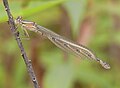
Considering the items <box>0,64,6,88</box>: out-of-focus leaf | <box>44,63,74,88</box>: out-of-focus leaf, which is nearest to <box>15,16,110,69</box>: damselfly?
<box>44,63,74,88</box>: out-of-focus leaf

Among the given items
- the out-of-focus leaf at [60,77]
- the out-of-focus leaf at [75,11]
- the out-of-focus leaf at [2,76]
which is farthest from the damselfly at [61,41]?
the out-of-focus leaf at [2,76]

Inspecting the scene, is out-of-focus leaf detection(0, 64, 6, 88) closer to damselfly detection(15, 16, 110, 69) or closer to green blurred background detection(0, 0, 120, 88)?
green blurred background detection(0, 0, 120, 88)

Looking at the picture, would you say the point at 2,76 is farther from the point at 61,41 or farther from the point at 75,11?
the point at 61,41

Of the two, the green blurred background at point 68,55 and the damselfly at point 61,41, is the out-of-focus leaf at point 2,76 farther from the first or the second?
the damselfly at point 61,41

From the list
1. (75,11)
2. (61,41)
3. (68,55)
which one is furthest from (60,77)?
(61,41)

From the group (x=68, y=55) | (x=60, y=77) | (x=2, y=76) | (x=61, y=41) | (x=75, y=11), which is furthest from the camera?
(x=2, y=76)
